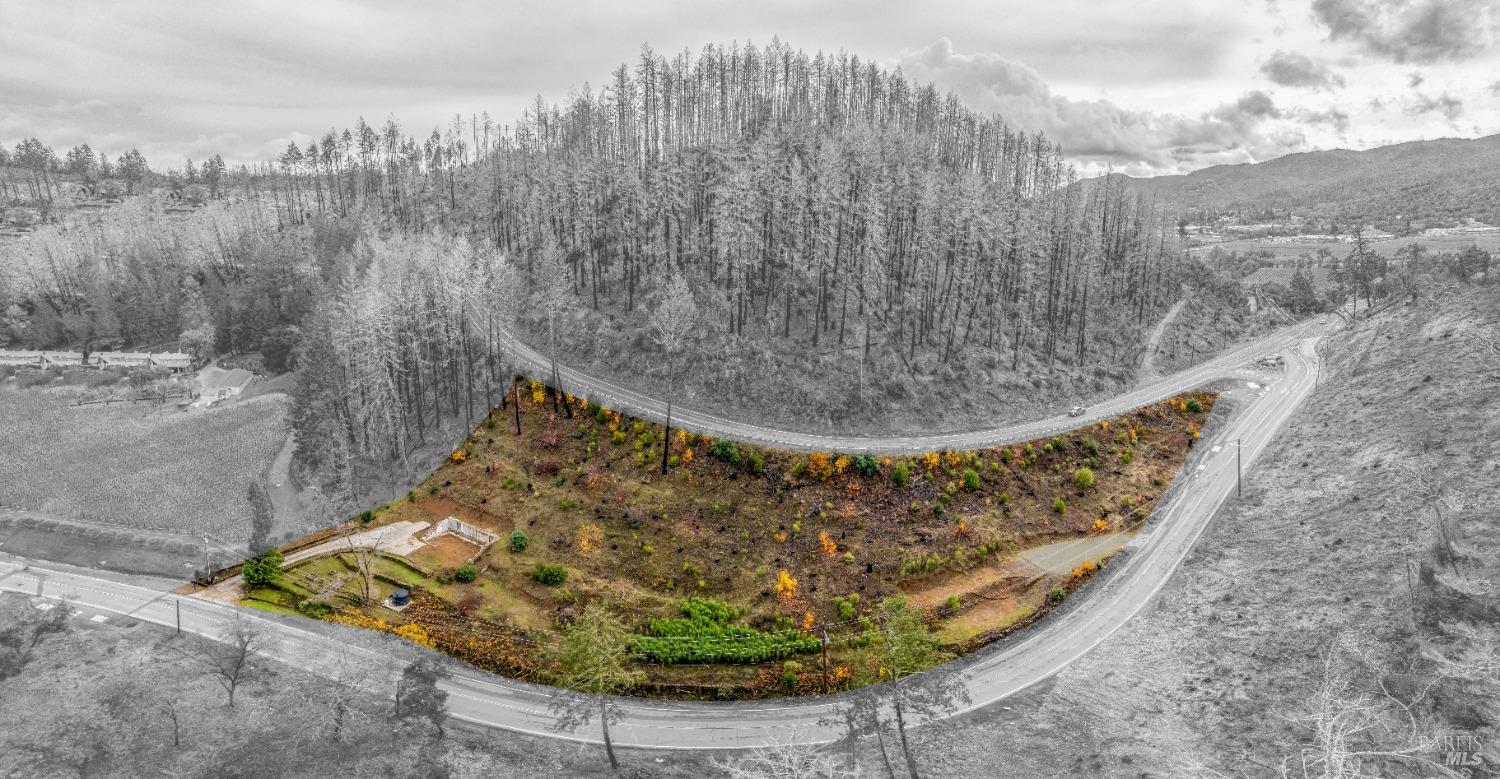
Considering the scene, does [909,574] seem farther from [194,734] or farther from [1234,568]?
[194,734]

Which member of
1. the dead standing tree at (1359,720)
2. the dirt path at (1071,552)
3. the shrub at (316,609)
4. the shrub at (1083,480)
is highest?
the shrub at (1083,480)

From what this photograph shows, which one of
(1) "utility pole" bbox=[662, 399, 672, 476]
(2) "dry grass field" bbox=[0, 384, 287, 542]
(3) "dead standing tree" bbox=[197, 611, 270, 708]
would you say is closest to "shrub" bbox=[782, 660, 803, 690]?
(1) "utility pole" bbox=[662, 399, 672, 476]

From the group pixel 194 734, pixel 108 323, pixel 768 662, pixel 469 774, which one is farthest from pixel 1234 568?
pixel 108 323

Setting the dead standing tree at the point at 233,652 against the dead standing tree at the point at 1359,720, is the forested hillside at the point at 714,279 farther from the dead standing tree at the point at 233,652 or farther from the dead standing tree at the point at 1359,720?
the dead standing tree at the point at 1359,720

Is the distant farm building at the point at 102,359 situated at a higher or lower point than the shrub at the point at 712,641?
higher

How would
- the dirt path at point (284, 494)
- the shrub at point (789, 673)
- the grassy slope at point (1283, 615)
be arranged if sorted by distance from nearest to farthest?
1. the grassy slope at point (1283, 615)
2. the shrub at point (789, 673)
3. the dirt path at point (284, 494)

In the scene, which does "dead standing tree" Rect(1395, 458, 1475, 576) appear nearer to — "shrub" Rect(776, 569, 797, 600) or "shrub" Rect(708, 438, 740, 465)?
"shrub" Rect(776, 569, 797, 600)

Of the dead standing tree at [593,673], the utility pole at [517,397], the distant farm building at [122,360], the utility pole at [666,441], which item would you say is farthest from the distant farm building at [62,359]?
the dead standing tree at [593,673]
